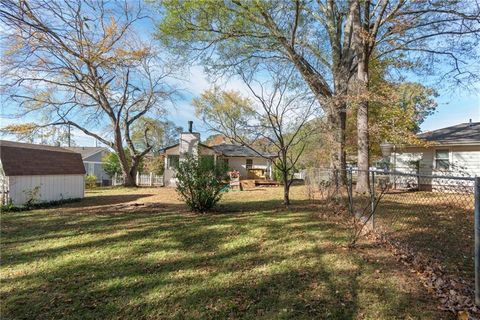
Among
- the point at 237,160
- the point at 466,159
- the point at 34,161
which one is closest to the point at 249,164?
the point at 237,160

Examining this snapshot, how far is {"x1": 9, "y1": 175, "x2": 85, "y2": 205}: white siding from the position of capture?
9414 millimetres

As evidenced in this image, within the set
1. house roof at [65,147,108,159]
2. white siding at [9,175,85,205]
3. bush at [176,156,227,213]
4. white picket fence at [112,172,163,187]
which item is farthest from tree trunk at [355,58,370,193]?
house roof at [65,147,108,159]

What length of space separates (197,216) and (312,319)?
5.21m

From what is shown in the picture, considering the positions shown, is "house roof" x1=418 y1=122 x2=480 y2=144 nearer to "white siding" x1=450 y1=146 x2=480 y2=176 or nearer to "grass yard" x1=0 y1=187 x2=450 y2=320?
"white siding" x1=450 y1=146 x2=480 y2=176

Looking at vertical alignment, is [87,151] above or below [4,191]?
above

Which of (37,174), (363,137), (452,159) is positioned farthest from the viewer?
(452,159)

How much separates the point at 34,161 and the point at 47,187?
1079 millimetres

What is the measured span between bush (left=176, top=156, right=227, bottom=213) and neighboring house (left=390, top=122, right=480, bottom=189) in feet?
32.1

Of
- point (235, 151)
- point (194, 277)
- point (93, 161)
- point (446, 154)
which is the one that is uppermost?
point (235, 151)

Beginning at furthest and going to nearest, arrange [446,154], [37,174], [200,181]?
1. [446,154]
2. [37,174]
3. [200,181]

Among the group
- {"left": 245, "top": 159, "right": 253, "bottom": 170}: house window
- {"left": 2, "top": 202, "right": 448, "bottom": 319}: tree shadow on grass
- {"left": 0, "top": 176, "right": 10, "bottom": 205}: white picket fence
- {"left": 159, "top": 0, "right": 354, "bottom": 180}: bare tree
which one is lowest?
{"left": 2, "top": 202, "right": 448, "bottom": 319}: tree shadow on grass

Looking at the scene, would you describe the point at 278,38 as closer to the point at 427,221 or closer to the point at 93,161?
the point at 427,221

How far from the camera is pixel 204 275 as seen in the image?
11.8 feet

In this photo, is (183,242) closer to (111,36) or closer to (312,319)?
(312,319)
